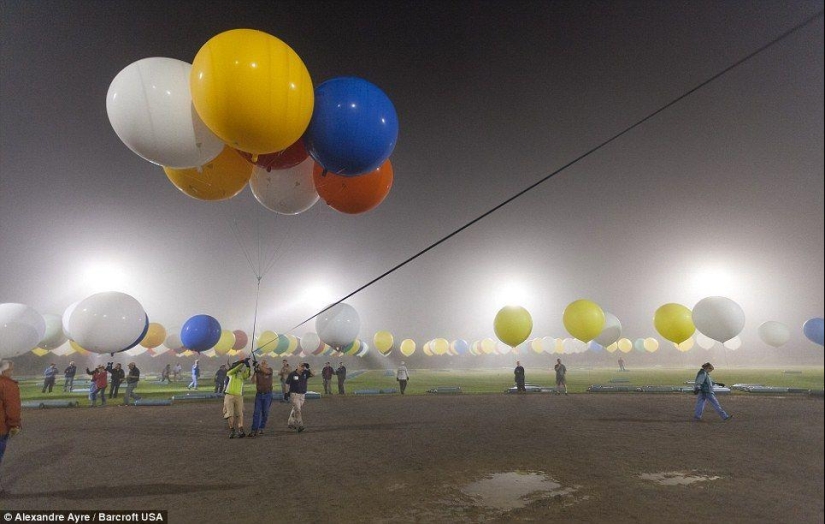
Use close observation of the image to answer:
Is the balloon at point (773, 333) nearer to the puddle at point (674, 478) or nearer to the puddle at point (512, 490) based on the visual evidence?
the puddle at point (674, 478)

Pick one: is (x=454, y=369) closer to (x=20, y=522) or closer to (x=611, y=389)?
(x=611, y=389)

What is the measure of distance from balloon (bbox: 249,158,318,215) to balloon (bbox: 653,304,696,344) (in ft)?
45.2

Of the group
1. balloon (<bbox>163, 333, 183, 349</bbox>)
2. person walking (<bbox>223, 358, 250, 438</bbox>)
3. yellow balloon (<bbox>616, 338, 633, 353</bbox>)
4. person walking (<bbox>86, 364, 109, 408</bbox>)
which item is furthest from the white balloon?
yellow balloon (<bbox>616, 338, 633, 353</bbox>)

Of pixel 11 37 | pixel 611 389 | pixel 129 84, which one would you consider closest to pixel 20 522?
pixel 129 84

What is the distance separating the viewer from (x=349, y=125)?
5.15m

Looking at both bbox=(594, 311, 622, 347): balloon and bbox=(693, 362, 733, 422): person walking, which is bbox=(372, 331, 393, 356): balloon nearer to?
bbox=(594, 311, 622, 347): balloon

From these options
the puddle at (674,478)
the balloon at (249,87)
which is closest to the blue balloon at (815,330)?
the puddle at (674,478)

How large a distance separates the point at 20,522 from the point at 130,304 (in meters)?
7.72

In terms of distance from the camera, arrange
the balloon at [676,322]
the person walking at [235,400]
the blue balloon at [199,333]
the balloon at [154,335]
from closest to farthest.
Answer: the person walking at [235,400]
the balloon at [676,322]
the blue balloon at [199,333]
the balloon at [154,335]

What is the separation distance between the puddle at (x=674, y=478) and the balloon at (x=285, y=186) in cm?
742

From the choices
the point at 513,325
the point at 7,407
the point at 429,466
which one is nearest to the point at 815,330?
the point at 429,466

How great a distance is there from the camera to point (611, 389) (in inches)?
675

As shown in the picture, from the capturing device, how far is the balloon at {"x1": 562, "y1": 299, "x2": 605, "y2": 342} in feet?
48.1

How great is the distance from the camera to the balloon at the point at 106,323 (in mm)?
9828
